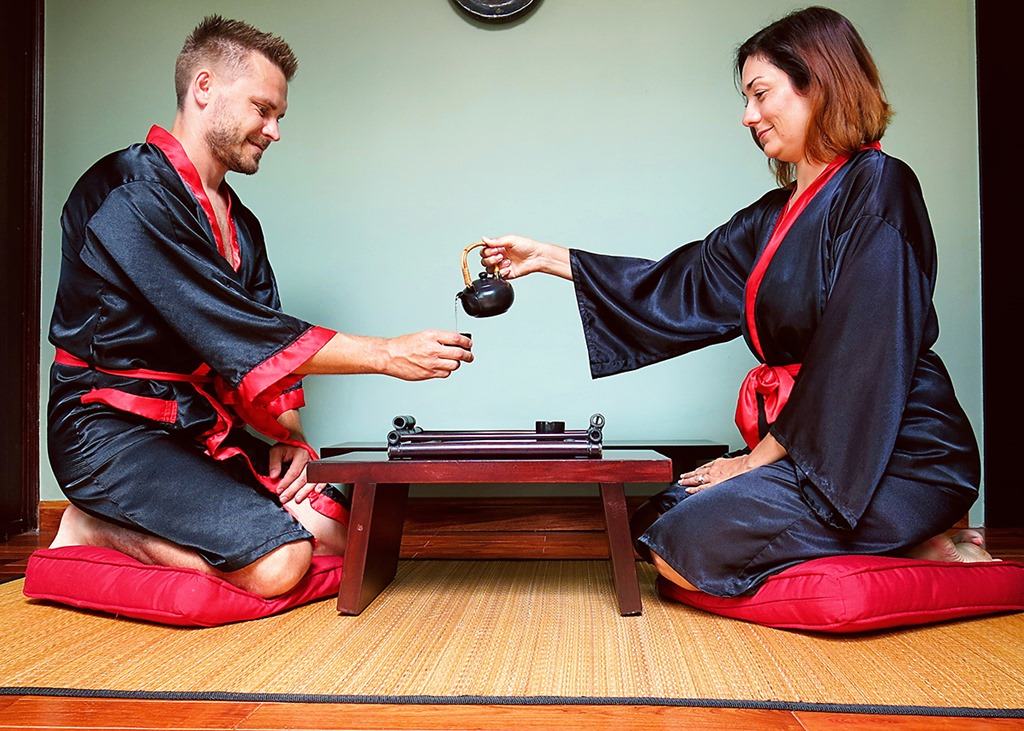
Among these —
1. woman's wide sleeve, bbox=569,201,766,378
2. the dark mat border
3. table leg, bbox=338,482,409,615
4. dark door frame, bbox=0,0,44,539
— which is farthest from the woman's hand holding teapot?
dark door frame, bbox=0,0,44,539

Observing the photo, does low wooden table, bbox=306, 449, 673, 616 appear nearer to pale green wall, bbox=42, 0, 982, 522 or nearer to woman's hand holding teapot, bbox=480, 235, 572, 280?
woman's hand holding teapot, bbox=480, 235, 572, 280

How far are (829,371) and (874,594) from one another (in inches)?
18.6

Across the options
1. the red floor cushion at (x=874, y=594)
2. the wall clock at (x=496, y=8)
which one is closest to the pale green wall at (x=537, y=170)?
the wall clock at (x=496, y=8)

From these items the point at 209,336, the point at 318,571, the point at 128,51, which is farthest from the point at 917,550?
the point at 128,51

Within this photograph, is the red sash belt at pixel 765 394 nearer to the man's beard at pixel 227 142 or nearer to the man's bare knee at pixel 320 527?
the man's bare knee at pixel 320 527

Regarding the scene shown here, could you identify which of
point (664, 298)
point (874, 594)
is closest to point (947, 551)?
point (874, 594)

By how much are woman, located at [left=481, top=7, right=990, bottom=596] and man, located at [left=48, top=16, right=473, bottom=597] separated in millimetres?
727

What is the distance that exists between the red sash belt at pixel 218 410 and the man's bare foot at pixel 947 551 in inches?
57.9

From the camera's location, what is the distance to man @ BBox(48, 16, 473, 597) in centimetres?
217

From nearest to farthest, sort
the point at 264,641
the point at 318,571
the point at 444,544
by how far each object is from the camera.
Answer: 1. the point at 264,641
2. the point at 318,571
3. the point at 444,544

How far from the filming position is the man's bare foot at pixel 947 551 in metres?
2.21

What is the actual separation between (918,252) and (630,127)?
145 cm

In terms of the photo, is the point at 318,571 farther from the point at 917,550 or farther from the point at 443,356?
the point at 917,550

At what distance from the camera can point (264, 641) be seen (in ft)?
6.31
